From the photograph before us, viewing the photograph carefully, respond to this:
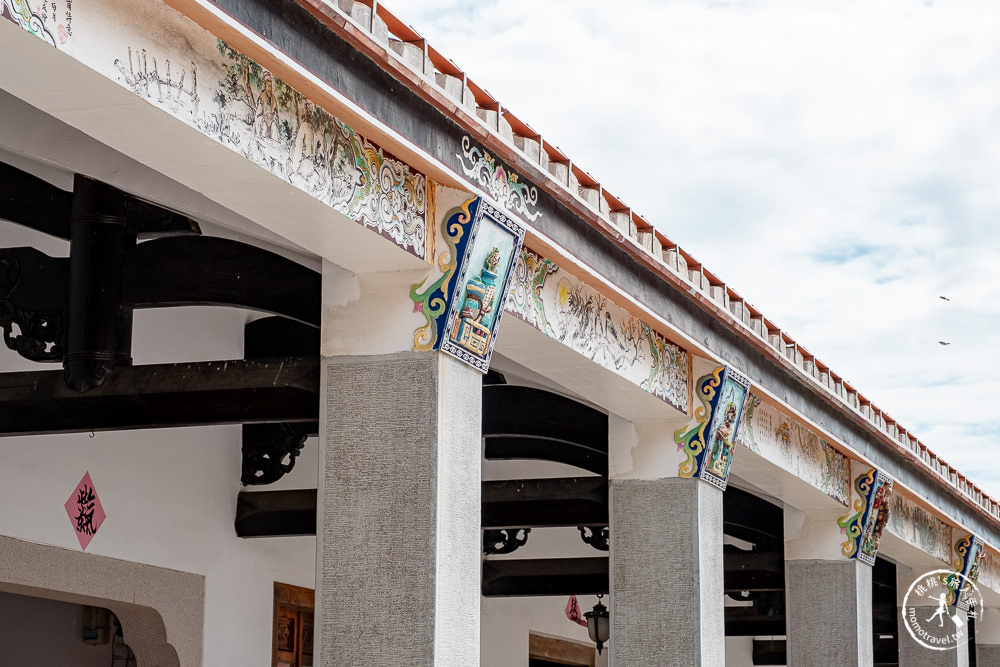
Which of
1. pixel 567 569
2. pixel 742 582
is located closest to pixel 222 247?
pixel 567 569

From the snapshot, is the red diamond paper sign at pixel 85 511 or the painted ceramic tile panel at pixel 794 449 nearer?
the red diamond paper sign at pixel 85 511

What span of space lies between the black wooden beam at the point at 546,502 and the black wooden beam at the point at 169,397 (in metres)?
2.94

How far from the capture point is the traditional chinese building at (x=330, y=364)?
4.39m

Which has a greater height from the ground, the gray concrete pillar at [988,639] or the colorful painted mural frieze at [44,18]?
the colorful painted mural frieze at [44,18]

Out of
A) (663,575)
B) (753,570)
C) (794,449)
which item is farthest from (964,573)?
(663,575)

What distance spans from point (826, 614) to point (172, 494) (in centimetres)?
510

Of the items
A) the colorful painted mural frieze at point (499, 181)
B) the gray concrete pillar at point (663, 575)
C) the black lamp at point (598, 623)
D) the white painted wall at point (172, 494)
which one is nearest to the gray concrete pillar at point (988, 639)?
the black lamp at point (598, 623)

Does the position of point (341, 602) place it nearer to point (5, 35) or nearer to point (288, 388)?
point (288, 388)

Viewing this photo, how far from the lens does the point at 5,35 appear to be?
3.50 m

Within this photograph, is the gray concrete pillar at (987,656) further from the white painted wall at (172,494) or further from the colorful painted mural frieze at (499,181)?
the colorful painted mural frieze at (499,181)

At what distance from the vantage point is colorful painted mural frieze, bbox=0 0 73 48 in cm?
343

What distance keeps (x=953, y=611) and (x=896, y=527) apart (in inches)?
85.1

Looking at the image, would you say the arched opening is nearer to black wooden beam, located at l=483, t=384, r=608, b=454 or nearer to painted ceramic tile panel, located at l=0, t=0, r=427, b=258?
black wooden beam, located at l=483, t=384, r=608, b=454

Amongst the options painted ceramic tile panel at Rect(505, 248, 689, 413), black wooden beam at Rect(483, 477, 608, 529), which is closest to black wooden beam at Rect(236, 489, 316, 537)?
black wooden beam at Rect(483, 477, 608, 529)
